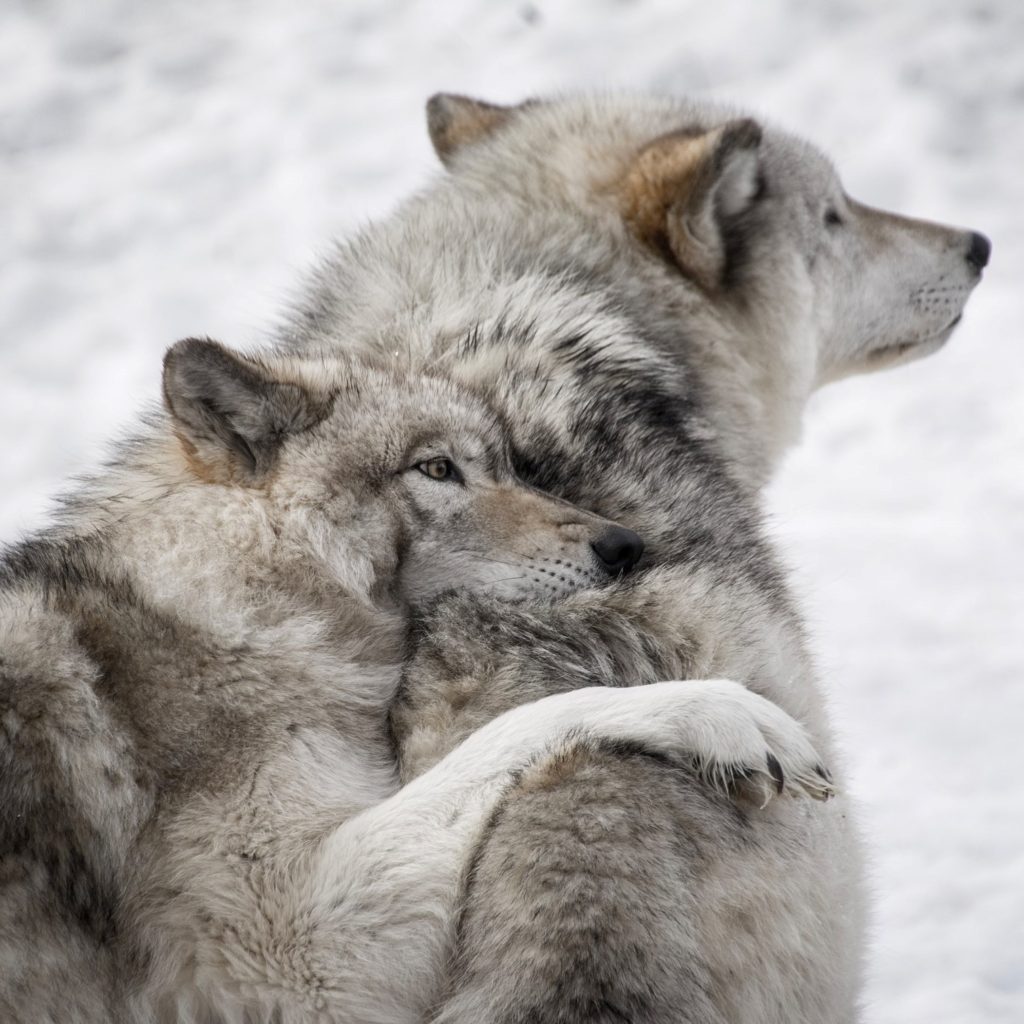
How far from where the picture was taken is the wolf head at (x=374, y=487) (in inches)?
120

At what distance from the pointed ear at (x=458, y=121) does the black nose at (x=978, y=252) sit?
5.34ft

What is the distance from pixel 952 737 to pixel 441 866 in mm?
2652

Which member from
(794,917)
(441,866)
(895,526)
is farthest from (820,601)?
(441,866)

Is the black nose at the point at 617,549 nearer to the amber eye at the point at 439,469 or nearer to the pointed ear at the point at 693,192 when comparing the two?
the amber eye at the point at 439,469

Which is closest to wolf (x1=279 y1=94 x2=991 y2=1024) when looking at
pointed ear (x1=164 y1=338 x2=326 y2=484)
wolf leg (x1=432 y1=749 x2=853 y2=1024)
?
wolf leg (x1=432 y1=749 x2=853 y2=1024)

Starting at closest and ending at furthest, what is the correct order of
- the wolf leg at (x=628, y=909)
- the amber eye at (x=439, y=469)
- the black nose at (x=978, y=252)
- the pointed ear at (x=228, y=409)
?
the wolf leg at (x=628, y=909), the pointed ear at (x=228, y=409), the amber eye at (x=439, y=469), the black nose at (x=978, y=252)

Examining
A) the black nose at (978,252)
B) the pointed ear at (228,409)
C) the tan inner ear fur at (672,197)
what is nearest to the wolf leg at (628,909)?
the pointed ear at (228,409)

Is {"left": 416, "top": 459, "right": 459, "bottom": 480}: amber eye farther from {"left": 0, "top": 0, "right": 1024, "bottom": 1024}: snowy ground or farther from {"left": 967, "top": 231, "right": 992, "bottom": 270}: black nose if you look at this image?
{"left": 967, "top": 231, "right": 992, "bottom": 270}: black nose

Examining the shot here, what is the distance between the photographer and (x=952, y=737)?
4.70m

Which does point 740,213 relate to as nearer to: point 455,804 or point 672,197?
point 672,197

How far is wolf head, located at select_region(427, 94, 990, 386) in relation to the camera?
13.4ft

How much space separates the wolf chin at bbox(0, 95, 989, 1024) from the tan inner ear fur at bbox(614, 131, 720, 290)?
1 centimetres

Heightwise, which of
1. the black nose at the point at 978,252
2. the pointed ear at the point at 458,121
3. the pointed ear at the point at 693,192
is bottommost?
the black nose at the point at 978,252

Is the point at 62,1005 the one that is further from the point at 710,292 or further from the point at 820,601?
the point at 820,601
